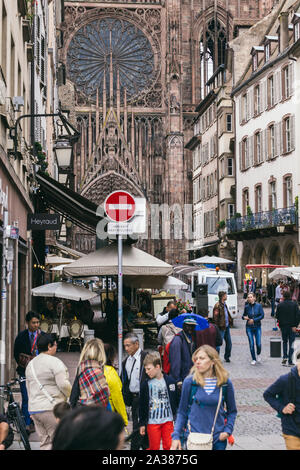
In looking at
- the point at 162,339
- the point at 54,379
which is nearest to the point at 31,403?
the point at 54,379

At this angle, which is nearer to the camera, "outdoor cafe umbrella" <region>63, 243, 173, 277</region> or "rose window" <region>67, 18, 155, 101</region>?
"outdoor cafe umbrella" <region>63, 243, 173, 277</region>

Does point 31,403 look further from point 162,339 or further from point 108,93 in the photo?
point 108,93

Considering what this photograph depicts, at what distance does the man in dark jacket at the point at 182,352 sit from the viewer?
776 centimetres

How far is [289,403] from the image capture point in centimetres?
534

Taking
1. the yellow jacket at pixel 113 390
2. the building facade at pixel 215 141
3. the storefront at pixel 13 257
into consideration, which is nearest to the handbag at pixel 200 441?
the yellow jacket at pixel 113 390

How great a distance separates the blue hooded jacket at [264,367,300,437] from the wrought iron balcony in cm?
2725

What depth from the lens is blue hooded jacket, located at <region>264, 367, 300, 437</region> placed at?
534 centimetres

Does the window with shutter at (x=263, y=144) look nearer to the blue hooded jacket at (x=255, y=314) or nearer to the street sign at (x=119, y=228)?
the blue hooded jacket at (x=255, y=314)

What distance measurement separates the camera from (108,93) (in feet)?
208

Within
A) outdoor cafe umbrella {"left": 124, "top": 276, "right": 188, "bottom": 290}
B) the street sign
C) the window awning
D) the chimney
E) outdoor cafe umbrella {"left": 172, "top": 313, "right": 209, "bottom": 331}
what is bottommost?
outdoor cafe umbrella {"left": 172, "top": 313, "right": 209, "bottom": 331}

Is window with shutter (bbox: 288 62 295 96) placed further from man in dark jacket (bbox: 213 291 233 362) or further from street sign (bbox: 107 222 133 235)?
street sign (bbox: 107 222 133 235)

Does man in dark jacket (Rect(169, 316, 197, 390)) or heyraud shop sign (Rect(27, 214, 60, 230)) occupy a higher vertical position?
heyraud shop sign (Rect(27, 214, 60, 230))

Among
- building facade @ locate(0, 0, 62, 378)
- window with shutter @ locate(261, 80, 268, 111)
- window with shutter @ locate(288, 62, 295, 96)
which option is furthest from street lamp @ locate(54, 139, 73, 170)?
window with shutter @ locate(261, 80, 268, 111)

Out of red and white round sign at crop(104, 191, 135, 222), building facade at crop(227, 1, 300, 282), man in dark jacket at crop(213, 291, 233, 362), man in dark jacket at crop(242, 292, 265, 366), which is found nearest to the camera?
red and white round sign at crop(104, 191, 135, 222)
